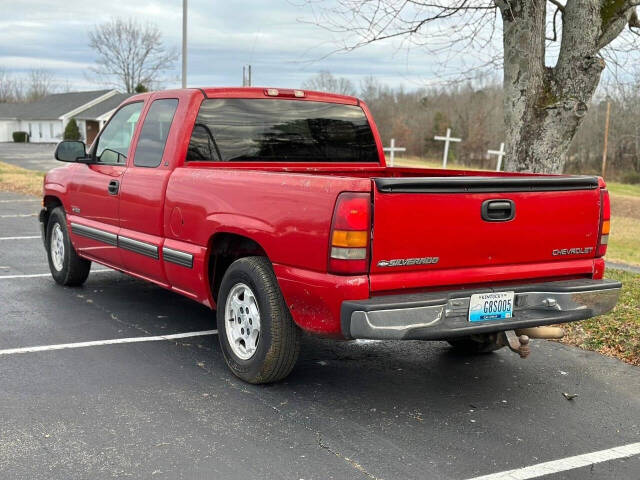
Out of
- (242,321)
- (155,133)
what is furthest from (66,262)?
(242,321)

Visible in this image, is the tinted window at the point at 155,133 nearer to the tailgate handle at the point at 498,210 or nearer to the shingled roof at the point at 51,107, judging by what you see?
the tailgate handle at the point at 498,210

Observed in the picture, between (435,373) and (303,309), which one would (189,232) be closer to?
(303,309)

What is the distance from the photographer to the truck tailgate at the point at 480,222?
168 inches

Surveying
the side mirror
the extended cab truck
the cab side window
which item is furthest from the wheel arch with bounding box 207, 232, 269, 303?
the side mirror

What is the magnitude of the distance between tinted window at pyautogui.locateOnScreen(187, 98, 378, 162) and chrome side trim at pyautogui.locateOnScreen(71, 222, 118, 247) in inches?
49.7

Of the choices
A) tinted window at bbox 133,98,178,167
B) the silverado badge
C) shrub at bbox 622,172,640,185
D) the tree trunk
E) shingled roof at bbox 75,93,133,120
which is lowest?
shrub at bbox 622,172,640,185

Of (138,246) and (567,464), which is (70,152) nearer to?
(138,246)

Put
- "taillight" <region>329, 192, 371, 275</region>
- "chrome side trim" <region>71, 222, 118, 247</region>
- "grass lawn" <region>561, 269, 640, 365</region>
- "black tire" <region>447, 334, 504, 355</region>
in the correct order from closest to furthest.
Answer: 1. "taillight" <region>329, 192, 371, 275</region>
2. "black tire" <region>447, 334, 504, 355</region>
3. "grass lawn" <region>561, 269, 640, 365</region>
4. "chrome side trim" <region>71, 222, 118, 247</region>

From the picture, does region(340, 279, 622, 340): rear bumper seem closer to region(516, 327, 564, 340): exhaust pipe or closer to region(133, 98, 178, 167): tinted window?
region(516, 327, 564, 340): exhaust pipe

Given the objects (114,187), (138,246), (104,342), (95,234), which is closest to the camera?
(104,342)

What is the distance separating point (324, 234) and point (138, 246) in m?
2.45

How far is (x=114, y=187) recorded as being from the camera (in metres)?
6.60

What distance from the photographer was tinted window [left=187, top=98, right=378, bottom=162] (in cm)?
600

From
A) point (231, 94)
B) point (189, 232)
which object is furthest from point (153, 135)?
point (189, 232)
